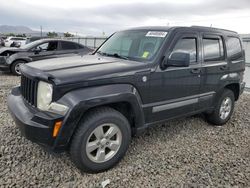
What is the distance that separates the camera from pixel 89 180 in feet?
9.35

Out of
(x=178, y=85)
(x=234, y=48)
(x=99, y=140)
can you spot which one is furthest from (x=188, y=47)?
(x=99, y=140)

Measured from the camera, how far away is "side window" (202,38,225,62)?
4159 mm

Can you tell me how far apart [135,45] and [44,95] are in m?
1.72

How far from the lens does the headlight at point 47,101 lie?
2584 millimetres

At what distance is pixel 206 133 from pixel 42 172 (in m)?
2.98

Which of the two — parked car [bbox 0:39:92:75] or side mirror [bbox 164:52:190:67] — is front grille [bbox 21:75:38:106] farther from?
parked car [bbox 0:39:92:75]

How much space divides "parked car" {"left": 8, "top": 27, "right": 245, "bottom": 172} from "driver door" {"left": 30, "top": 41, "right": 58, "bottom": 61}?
5.30 m

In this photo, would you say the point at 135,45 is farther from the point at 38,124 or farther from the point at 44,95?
the point at 38,124

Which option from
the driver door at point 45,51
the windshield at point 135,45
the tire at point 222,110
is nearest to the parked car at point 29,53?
the driver door at point 45,51

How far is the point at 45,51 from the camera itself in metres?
9.20

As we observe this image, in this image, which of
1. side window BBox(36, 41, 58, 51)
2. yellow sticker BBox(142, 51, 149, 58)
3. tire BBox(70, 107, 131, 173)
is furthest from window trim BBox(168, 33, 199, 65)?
side window BBox(36, 41, 58, 51)

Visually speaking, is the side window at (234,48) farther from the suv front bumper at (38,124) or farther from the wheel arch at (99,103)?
the suv front bumper at (38,124)

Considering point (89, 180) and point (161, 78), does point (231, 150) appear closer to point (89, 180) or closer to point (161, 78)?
point (161, 78)

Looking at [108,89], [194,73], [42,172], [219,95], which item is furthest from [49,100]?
[219,95]
